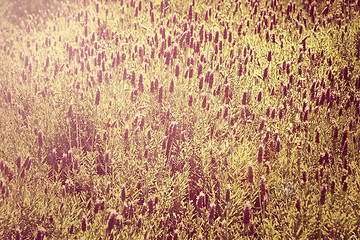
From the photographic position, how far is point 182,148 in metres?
2.21

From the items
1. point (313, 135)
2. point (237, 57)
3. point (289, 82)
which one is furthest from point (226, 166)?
point (237, 57)

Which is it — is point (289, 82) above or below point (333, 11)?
below

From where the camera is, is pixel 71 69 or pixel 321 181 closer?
pixel 321 181

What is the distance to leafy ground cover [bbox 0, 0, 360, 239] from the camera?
5.49 ft

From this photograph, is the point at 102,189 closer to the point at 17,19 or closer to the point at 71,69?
the point at 71,69

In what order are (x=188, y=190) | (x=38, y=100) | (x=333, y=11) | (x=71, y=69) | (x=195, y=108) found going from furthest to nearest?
(x=333, y=11) → (x=71, y=69) → (x=38, y=100) → (x=195, y=108) → (x=188, y=190)

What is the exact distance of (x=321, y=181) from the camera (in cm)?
188

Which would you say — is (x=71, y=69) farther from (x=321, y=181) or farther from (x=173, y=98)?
(x=321, y=181)

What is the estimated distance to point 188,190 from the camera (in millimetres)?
2055

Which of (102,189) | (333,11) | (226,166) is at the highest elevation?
(333,11)

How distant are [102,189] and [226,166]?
2.44 feet

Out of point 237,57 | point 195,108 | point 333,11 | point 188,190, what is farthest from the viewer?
point 333,11

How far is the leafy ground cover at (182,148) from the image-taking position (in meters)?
1.67

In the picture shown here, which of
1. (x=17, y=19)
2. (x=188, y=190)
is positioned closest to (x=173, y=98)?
(x=188, y=190)
